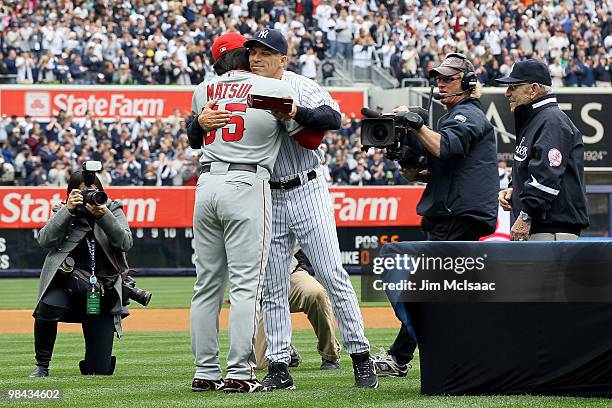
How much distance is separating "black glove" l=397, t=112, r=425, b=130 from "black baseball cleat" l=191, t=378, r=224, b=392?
6.47 ft

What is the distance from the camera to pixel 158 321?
15.7 meters

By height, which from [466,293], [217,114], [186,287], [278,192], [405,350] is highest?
[217,114]

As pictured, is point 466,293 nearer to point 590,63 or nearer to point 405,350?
point 405,350

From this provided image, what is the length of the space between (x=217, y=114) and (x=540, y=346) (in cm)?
232

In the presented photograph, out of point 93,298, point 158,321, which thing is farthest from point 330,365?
point 158,321

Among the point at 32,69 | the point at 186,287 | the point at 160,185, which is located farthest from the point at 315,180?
the point at 32,69

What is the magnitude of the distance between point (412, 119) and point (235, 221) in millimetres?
1229

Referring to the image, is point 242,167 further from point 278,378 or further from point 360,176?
Result: point 360,176

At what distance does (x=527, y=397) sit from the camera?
6.67 metres

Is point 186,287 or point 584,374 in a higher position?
point 584,374

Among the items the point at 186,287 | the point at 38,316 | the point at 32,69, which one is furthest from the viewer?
the point at 32,69

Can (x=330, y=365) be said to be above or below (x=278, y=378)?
below

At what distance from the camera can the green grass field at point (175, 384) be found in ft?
21.8

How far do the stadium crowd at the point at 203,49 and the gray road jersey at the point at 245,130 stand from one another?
19603 millimetres
